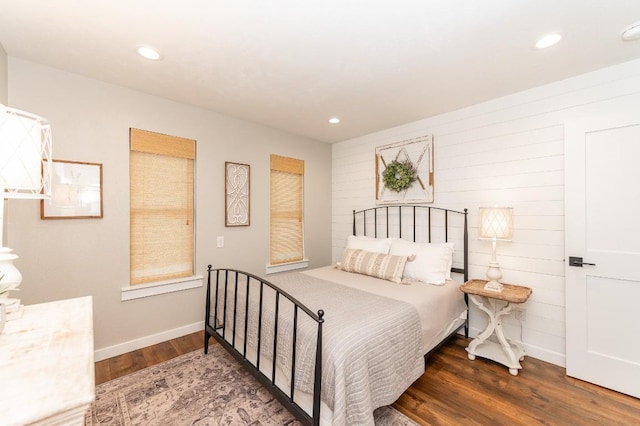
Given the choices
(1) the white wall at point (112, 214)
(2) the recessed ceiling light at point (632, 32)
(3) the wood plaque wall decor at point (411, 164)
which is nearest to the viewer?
(2) the recessed ceiling light at point (632, 32)

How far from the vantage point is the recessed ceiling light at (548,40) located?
190 cm

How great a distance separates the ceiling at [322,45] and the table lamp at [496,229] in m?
1.21

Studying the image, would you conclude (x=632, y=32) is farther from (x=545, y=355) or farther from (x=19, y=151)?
(x=19, y=151)

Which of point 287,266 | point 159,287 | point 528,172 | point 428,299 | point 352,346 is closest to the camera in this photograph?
point 352,346

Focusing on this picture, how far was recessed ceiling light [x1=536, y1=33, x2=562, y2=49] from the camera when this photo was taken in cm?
190

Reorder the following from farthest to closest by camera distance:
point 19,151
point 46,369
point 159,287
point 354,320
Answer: point 159,287 < point 354,320 < point 19,151 < point 46,369

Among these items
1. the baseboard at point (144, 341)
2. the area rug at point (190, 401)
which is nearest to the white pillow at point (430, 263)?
the area rug at point (190, 401)

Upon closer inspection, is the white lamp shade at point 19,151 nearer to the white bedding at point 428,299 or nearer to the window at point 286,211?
the white bedding at point 428,299

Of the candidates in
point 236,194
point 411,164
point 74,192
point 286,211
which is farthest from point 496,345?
point 74,192

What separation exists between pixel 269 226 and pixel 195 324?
147 centimetres

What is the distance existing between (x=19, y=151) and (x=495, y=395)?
127 inches

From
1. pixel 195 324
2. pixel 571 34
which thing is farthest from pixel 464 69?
pixel 195 324

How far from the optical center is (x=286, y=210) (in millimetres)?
4070

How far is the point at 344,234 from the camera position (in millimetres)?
4500
